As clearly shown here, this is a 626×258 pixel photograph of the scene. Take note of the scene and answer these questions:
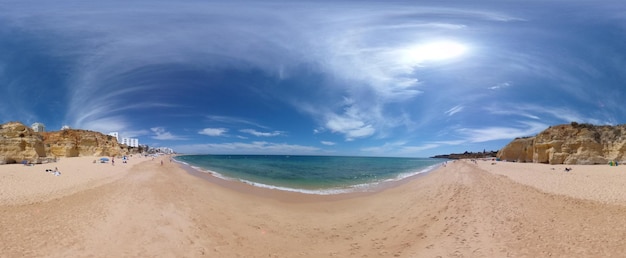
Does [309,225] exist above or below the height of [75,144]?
below

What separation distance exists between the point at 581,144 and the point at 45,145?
292ft

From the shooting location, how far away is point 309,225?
11078 millimetres

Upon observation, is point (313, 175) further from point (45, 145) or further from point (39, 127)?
point (39, 127)

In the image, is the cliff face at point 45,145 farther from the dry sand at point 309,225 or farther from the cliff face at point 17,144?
the dry sand at point 309,225

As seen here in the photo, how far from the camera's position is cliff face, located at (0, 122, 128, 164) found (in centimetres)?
3167

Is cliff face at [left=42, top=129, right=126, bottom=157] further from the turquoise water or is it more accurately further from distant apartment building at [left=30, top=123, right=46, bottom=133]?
the turquoise water

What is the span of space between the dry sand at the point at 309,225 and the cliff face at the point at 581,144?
29726 millimetres

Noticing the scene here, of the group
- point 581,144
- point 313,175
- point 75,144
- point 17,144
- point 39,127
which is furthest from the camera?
point 39,127

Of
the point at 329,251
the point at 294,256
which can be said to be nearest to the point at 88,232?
the point at 294,256

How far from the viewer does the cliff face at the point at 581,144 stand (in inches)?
1417

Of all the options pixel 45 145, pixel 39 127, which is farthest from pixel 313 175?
pixel 39 127

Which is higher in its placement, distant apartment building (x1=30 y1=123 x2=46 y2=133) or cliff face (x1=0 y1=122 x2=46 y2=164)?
distant apartment building (x1=30 y1=123 x2=46 y2=133)

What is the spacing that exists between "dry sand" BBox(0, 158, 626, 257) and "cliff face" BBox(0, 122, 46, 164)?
23902 mm

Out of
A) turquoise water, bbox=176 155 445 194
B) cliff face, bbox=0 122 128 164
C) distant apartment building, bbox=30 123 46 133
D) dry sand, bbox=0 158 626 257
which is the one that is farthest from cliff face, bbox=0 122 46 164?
distant apartment building, bbox=30 123 46 133
